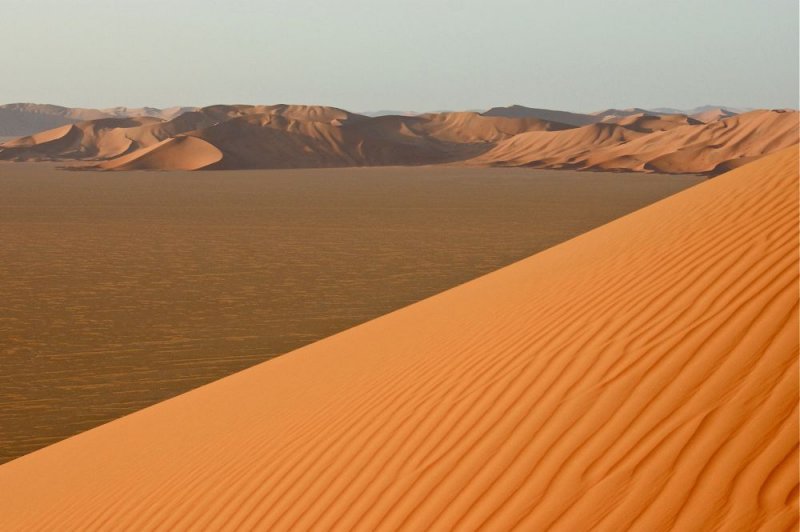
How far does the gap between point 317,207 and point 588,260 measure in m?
29.6

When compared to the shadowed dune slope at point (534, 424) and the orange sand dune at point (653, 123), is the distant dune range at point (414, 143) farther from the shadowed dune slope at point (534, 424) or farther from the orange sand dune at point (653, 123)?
the shadowed dune slope at point (534, 424)

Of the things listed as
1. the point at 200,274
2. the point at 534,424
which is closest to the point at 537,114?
the point at 200,274

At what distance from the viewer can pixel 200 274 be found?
18797 millimetres

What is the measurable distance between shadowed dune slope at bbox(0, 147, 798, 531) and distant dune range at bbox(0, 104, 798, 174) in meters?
57.7

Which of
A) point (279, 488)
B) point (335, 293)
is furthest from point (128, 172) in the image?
point (279, 488)

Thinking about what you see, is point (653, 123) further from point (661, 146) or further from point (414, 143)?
point (661, 146)

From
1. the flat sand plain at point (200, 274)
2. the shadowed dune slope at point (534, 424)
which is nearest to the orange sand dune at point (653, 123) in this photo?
the flat sand plain at point (200, 274)

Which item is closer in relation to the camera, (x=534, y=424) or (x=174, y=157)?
(x=534, y=424)

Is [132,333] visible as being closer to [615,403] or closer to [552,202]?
[615,403]

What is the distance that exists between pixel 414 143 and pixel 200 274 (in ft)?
295

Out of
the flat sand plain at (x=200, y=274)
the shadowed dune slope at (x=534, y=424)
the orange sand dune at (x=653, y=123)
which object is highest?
the orange sand dune at (x=653, y=123)

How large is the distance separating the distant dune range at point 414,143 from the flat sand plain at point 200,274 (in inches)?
1310

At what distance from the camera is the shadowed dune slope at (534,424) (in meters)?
3.42

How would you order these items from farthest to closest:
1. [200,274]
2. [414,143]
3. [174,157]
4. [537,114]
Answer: [537,114] → [414,143] → [174,157] → [200,274]
